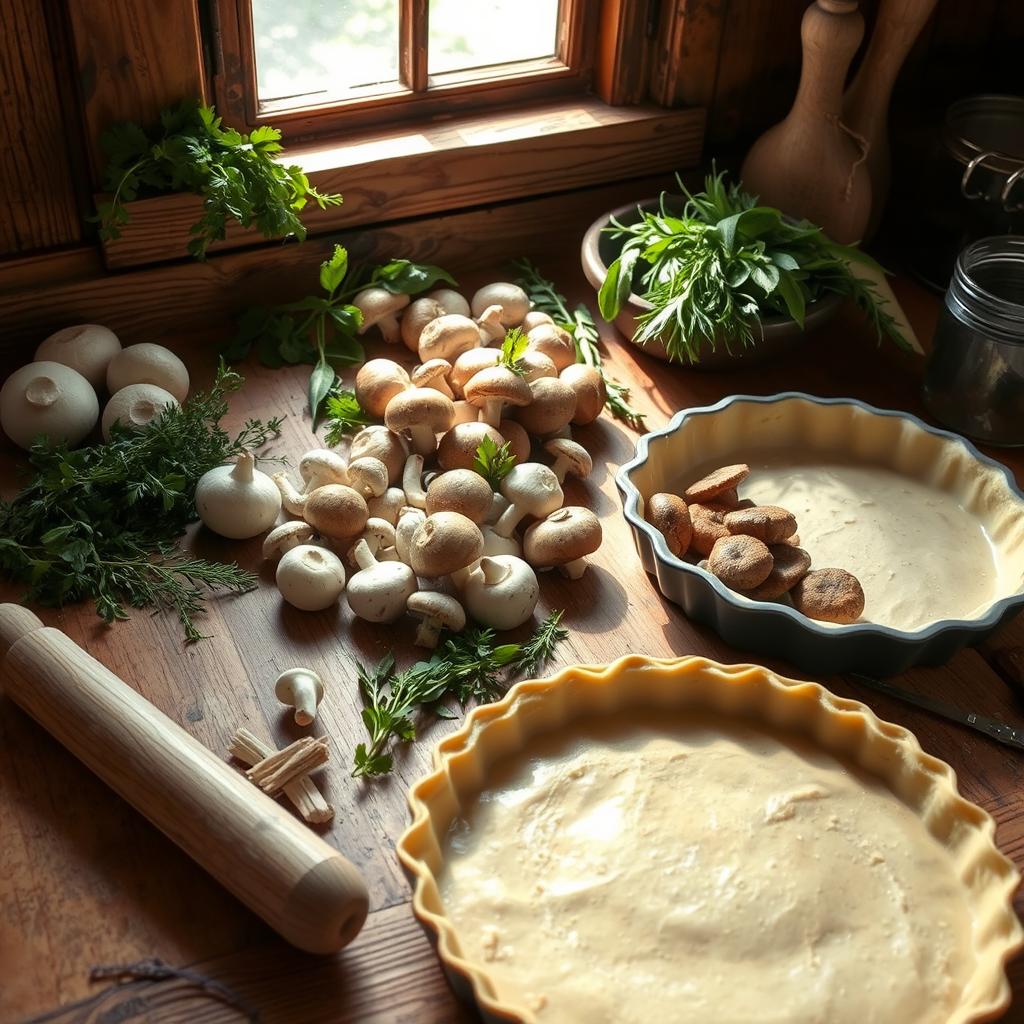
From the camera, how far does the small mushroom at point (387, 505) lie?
4.20ft

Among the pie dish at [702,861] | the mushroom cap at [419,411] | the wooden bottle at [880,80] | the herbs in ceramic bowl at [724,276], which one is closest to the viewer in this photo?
the pie dish at [702,861]

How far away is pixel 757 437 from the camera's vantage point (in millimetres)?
1375

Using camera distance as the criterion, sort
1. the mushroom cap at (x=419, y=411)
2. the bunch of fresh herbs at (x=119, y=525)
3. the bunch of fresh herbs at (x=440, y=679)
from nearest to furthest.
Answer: the bunch of fresh herbs at (x=440, y=679), the bunch of fresh herbs at (x=119, y=525), the mushroom cap at (x=419, y=411)

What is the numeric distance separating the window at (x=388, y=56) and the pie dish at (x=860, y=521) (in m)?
0.58

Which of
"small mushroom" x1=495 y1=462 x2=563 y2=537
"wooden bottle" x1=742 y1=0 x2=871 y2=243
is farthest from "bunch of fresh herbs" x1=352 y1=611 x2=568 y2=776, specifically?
"wooden bottle" x1=742 y1=0 x2=871 y2=243

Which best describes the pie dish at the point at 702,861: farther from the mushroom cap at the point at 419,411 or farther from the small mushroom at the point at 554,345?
the small mushroom at the point at 554,345

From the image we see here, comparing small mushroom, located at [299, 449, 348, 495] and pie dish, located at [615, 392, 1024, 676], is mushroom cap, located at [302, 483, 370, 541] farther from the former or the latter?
pie dish, located at [615, 392, 1024, 676]

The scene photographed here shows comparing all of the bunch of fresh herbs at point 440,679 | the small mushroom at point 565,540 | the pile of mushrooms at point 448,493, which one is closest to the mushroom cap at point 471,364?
the pile of mushrooms at point 448,493

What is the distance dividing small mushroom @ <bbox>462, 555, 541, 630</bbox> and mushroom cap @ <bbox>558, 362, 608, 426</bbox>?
0.27 metres

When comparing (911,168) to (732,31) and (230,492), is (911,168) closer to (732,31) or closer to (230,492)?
(732,31)

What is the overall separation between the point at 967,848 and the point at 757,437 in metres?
0.54

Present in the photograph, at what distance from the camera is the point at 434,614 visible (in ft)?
3.83

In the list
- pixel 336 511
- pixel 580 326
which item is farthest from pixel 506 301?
pixel 336 511

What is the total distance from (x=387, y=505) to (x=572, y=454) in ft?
0.68
